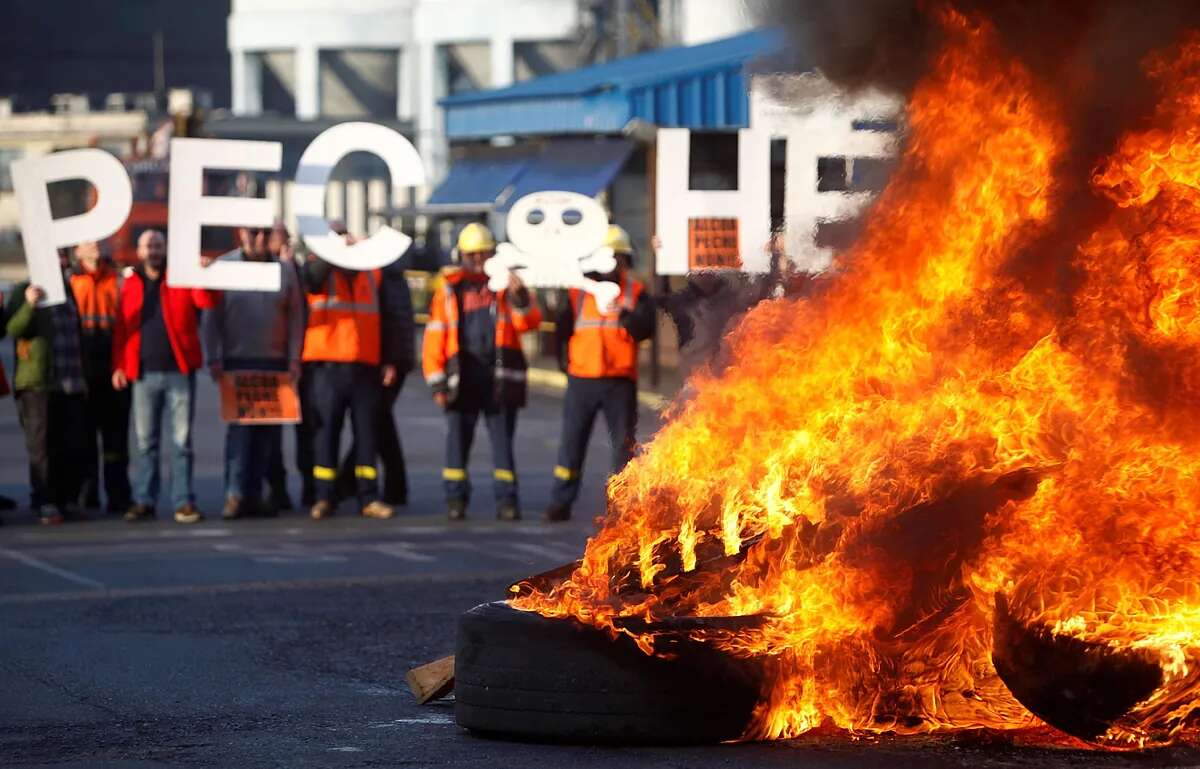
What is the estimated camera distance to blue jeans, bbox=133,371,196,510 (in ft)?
47.0

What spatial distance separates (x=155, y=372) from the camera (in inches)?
563

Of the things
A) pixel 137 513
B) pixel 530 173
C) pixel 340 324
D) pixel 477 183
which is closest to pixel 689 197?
pixel 340 324

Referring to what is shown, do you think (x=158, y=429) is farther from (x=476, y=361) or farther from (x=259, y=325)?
(x=476, y=361)

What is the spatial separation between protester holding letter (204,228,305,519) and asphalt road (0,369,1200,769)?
0.36 m

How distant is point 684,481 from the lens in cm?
749

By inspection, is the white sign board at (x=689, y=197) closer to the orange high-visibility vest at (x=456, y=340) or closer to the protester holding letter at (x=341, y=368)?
the orange high-visibility vest at (x=456, y=340)

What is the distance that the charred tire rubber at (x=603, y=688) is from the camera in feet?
22.4

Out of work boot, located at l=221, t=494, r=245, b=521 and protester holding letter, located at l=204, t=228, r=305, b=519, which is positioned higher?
protester holding letter, located at l=204, t=228, r=305, b=519

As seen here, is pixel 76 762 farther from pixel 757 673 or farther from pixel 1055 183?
pixel 1055 183

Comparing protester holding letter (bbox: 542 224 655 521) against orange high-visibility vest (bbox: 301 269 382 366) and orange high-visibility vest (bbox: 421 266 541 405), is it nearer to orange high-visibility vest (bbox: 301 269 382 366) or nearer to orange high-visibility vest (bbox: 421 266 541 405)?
orange high-visibility vest (bbox: 421 266 541 405)

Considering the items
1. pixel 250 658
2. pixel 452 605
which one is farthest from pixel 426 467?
pixel 250 658

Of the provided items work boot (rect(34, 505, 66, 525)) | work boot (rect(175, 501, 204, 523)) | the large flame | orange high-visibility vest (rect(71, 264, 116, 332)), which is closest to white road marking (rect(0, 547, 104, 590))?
work boot (rect(34, 505, 66, 525))

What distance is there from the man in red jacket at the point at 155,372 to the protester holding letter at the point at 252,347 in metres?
0.30

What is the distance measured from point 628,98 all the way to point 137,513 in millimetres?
14558
